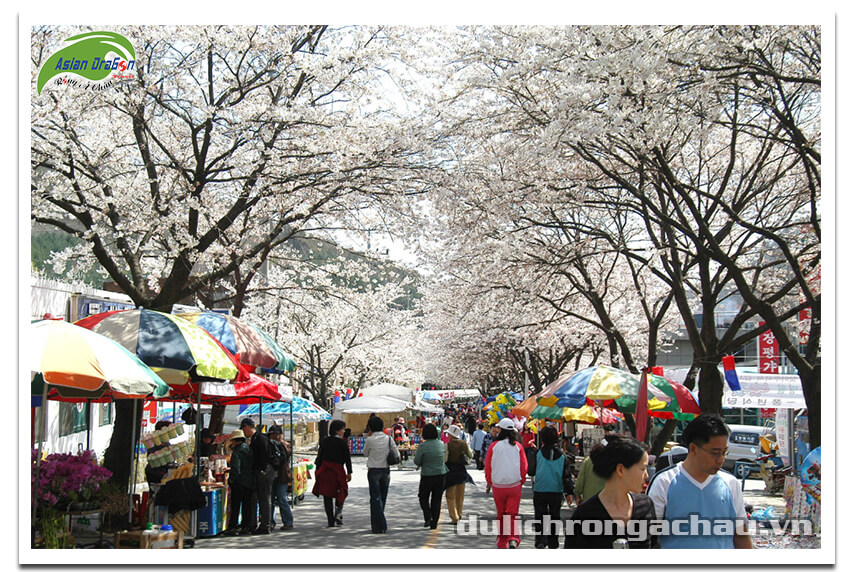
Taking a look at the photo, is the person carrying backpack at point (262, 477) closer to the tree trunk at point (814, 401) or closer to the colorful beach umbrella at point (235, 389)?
the colorful beach umbrella at point (235, 389)

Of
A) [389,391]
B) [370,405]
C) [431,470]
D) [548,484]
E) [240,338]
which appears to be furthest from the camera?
[389,391]

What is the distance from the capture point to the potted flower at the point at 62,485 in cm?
961

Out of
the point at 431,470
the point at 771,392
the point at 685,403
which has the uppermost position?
the point at 685,403

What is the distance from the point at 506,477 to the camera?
1075cm

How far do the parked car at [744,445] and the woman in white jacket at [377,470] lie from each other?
15.3 metres

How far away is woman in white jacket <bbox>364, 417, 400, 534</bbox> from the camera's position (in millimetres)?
12586

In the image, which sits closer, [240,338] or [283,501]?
[240,338]

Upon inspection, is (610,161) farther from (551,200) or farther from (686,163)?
(686,163)

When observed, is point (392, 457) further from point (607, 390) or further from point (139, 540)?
point (139, 540)

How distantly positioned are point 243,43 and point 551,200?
597cm

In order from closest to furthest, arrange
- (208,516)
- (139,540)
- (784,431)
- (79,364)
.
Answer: (79,364)
(139,540)
(208,516)
(784,431)

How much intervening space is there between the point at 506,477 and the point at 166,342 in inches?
171

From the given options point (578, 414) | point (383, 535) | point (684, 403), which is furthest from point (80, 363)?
point (578, 414)

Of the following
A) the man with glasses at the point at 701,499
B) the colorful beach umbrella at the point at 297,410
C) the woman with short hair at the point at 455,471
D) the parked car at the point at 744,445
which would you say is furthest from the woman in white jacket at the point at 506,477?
the parked car at the point at 744,445
